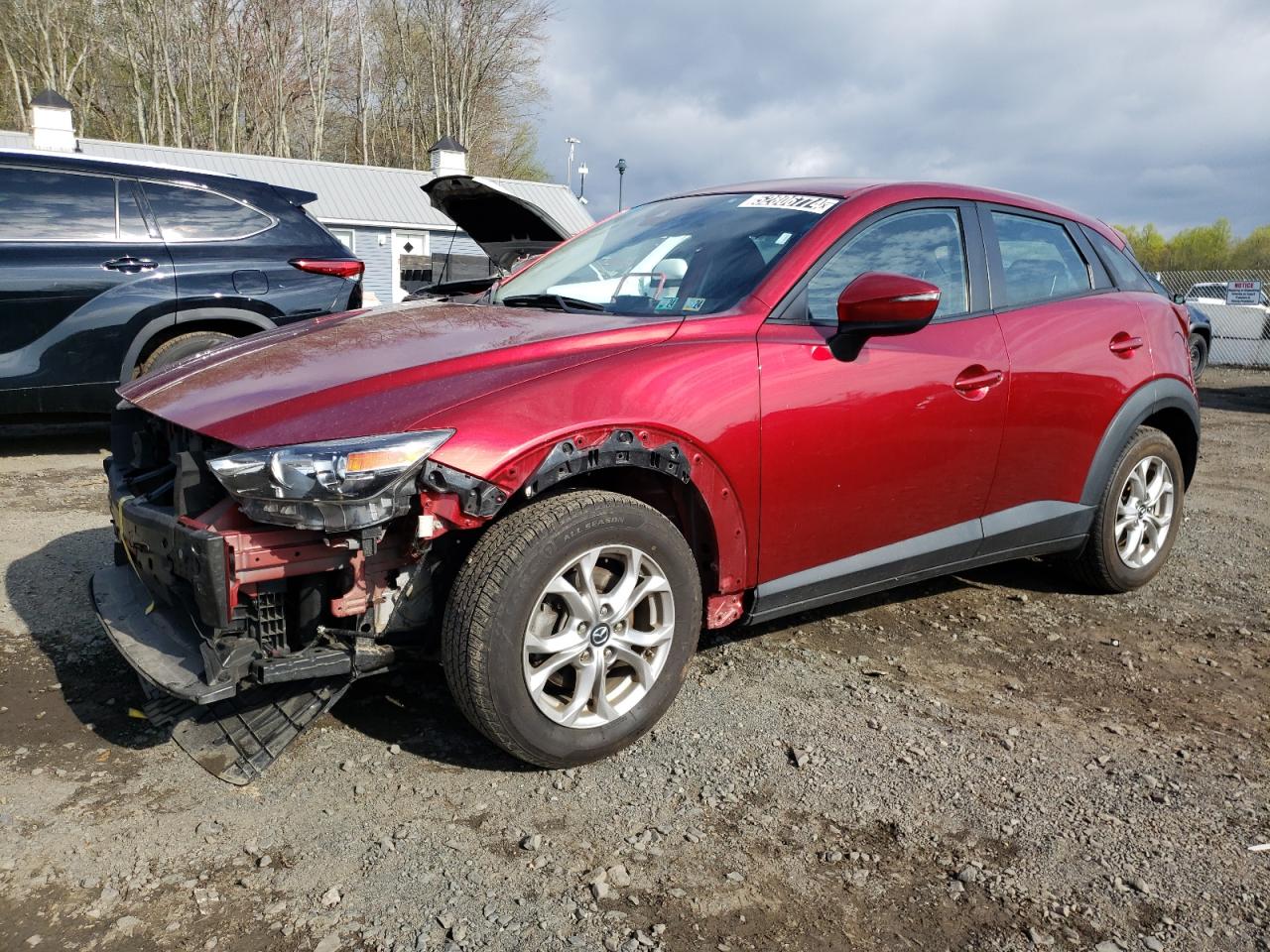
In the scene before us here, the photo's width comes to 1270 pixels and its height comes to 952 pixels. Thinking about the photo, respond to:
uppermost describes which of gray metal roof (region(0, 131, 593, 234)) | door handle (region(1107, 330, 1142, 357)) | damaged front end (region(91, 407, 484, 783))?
gray metal roof (region(0, 131, 593, 234))

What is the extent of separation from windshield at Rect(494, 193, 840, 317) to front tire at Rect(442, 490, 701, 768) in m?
0.81

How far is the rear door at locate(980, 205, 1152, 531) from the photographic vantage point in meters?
3.62

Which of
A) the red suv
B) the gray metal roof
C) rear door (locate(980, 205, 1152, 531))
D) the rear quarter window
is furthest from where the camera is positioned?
the gray metal roof

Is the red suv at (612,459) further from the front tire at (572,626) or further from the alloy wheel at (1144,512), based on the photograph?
the alloy wheel at (1144,512)

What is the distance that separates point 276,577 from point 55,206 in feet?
15.3

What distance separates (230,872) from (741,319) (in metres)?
2.02

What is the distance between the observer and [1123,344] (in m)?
4.01

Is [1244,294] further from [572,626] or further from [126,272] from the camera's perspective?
[572,626]

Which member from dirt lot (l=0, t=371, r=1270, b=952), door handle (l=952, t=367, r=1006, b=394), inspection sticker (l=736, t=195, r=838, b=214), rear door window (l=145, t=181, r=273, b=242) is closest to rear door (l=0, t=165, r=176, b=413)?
rear door window (l=145, t=181, r=273, b=242)

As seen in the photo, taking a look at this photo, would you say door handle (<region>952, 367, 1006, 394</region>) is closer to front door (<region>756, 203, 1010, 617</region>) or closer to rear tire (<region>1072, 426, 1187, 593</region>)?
front door (<region>756, 203, 1010, 617</region>)

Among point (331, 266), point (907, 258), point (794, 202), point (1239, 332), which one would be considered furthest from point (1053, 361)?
point (1239, 332)

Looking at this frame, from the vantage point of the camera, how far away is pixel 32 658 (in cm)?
327

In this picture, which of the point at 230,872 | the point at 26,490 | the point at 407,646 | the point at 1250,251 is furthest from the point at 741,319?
the point at 1250,251

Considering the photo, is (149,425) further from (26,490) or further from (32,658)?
(26,490)
